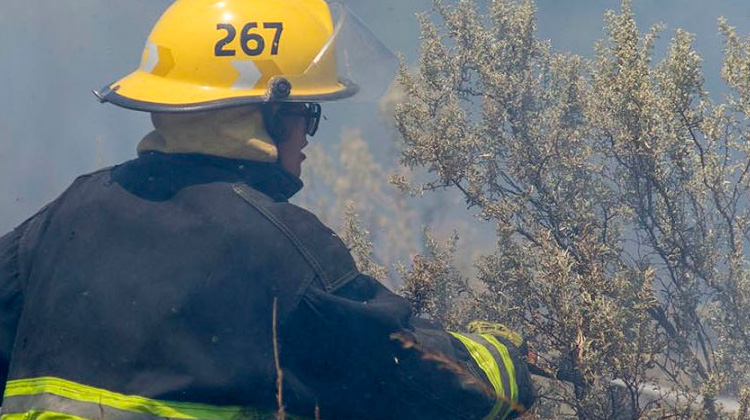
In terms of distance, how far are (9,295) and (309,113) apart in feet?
3.80

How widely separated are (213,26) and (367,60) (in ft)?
2.19

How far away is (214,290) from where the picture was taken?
1.98 m

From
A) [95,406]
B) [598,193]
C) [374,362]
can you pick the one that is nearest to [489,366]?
[374,362]

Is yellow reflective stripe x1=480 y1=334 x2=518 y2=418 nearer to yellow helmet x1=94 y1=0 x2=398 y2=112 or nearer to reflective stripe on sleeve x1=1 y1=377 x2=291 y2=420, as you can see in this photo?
reflective stripe on sleeve x1=1 y1=377 x2=291 y2=420

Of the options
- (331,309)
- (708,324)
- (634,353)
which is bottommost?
(331,309)

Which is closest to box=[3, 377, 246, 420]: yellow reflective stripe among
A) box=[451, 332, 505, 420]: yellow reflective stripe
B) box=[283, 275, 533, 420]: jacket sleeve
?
box=[283, 275, 533, 420]: jacket sleeve

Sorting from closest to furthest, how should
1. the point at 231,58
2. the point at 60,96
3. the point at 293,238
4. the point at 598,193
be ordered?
the point at 293,238, the point at 231,58, the point at 598,193, the point at 60,96

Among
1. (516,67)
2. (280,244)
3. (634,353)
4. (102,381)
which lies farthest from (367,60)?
(516,67)

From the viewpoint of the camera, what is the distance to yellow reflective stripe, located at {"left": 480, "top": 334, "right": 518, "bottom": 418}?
2490 mm

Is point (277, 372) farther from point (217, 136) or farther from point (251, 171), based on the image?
point (217, 136)

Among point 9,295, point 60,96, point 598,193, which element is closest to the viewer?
point 9,295

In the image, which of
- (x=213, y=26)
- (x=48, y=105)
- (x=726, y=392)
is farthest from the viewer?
(x=48, y=105)

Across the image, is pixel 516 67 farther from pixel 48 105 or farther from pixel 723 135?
pixel 48 105

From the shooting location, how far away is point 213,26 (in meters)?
2.46
